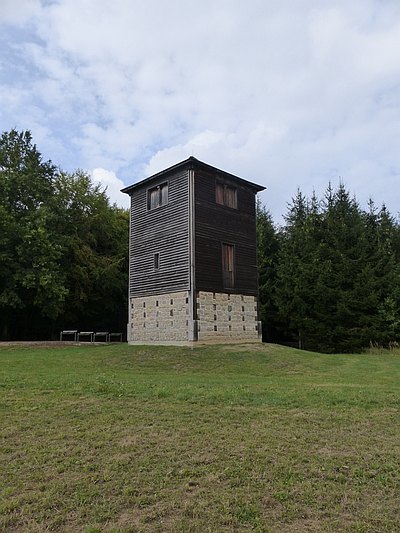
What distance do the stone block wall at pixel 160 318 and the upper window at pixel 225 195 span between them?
5.40 m

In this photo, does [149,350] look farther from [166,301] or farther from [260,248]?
[260,248]

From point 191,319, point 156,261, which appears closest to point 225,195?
point 156,261

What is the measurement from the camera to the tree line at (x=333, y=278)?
87.9 feet

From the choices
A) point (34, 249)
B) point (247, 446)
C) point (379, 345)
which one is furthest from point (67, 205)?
point (247, 446)

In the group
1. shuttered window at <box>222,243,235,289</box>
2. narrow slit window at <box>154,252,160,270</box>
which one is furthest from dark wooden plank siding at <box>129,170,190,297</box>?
shuttered window at <box>222,243,235,289</box>

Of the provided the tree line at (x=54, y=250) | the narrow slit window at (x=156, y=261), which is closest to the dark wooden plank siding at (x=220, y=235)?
the narrow slit window at (x=156, y=261)

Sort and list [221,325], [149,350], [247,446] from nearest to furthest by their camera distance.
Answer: [247,446] → [149,350] → [221,325]

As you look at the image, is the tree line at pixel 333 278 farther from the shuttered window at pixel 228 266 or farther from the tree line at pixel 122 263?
the shuttered window at pixel 228 266

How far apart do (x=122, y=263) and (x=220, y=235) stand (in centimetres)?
1366

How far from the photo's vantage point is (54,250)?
26.3m

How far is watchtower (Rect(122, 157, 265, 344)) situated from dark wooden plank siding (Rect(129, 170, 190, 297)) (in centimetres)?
5

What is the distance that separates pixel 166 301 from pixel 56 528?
1731 centimetres

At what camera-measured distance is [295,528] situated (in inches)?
137

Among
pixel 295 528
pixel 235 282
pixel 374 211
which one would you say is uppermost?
pixel 374 211
